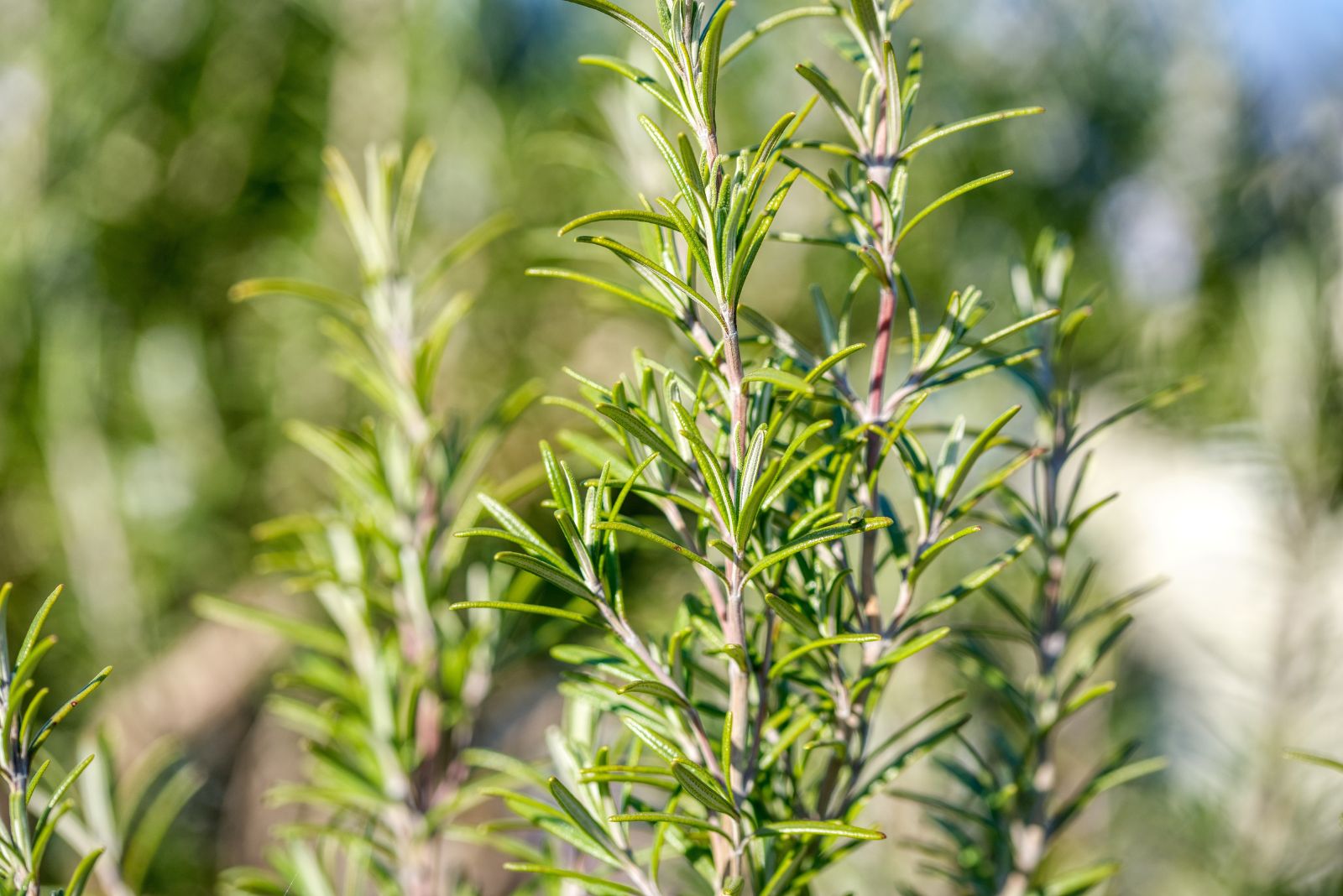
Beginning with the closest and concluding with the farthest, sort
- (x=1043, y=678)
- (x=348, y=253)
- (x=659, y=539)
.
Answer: (x=659, y=539), (x=1043, y=678), (x=348, y=253)

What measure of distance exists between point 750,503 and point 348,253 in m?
0.68

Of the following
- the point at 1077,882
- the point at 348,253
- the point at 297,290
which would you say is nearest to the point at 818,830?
the point at 1077,882

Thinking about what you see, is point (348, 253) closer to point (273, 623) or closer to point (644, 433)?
point (273, 623)

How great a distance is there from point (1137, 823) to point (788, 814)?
0.51m

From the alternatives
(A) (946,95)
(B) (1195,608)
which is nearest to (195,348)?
(A) (946,95)

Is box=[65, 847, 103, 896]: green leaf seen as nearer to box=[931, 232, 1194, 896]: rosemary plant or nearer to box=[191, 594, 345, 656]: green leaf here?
box=[191, 594, 345, 656]: green leaf

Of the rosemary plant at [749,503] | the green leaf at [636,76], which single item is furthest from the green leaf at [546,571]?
the green leaf at [636,76]

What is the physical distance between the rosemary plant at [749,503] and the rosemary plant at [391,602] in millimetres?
73

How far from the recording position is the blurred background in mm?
700

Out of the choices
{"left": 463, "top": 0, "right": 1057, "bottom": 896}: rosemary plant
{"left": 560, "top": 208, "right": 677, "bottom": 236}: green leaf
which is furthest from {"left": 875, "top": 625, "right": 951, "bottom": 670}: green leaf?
{"left": 560, "top": 208, "right": 677, "bottom": 236}: green leaf

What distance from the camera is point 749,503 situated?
0.61ft

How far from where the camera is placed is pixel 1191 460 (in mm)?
758

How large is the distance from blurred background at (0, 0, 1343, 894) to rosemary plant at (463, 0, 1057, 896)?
0.40 m

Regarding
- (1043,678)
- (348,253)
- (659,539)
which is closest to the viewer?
(659,539)
